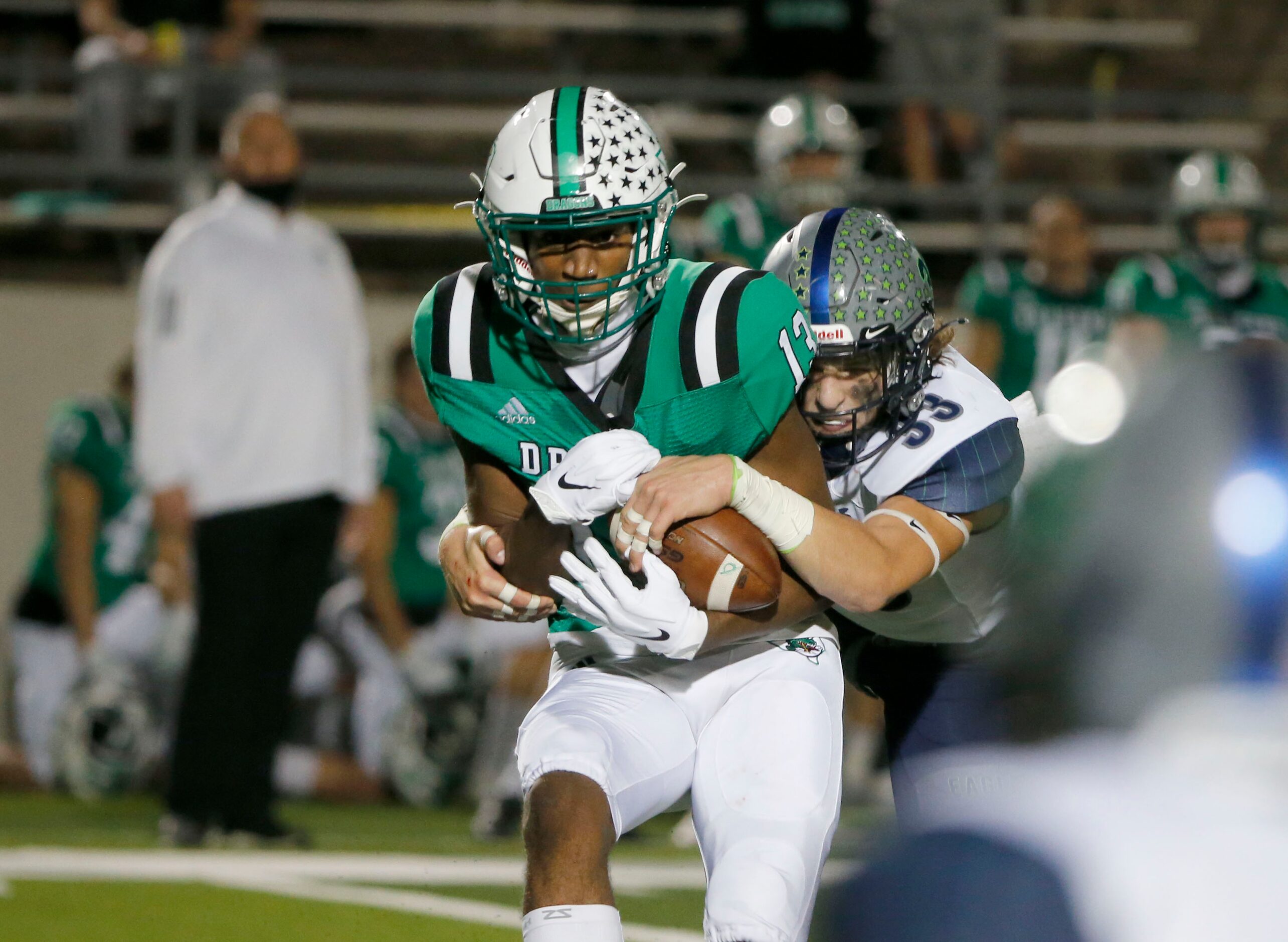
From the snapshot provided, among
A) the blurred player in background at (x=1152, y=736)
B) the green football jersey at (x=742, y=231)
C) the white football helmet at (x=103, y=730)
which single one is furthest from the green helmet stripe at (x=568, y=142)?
the white football helmet at (x=103, y=730)

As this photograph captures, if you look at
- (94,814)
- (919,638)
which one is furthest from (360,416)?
(919,638)

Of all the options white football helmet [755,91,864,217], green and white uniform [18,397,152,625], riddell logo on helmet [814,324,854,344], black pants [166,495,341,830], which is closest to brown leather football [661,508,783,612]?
riddell logo on helmet [814,324,854,344]

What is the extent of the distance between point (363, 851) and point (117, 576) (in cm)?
204

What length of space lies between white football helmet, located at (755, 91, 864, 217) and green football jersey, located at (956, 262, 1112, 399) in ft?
3.04

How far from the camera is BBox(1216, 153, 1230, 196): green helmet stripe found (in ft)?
20.8

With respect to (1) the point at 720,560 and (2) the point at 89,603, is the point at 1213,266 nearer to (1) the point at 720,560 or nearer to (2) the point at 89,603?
(1) the point at 720,560

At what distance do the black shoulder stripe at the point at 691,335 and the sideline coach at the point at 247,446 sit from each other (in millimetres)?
2734

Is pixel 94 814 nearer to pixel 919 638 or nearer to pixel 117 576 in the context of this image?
pixel 117 576

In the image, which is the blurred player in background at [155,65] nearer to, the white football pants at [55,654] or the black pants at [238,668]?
the white football pants at [55,654]

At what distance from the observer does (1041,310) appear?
645cm

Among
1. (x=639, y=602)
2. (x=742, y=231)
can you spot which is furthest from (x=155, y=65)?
(x=639, y=602)

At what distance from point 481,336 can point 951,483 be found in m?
0.83

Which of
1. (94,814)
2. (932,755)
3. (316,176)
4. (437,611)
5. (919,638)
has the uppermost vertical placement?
(316,176)

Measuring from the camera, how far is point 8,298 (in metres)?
7.93
